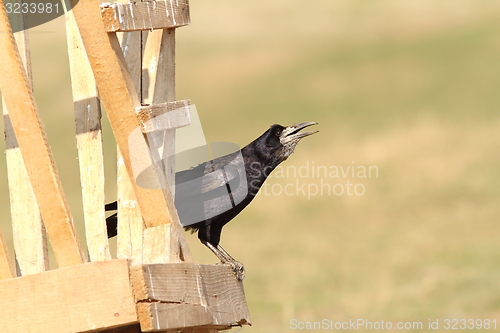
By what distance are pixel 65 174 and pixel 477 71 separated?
10654 mm

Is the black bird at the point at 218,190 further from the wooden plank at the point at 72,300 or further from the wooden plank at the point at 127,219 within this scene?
the wooden plank at the point at 72,300

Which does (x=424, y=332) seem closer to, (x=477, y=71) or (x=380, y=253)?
(x=380, y=253)

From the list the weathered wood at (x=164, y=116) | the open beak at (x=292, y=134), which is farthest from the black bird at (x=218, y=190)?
the weathered wood at (x=164, y=116)

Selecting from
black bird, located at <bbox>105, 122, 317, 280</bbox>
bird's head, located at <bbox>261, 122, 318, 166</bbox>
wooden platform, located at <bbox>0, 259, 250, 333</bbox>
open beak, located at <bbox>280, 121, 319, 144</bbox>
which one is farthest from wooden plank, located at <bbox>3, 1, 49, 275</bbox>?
open beak, located at <bbox>280, 121, 319, 144</bbox>

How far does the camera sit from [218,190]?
5309mm

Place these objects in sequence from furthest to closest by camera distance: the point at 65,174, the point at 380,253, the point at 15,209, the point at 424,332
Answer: the point at 65,174 < the point at 380,253 < the point at 424,332 < the point at 15,209

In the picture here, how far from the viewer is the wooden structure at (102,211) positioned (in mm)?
2781

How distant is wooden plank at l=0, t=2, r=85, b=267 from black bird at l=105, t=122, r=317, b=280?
2140mm

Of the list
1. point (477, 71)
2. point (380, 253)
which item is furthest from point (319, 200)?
point (477, 71)

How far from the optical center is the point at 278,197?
48.1 ft

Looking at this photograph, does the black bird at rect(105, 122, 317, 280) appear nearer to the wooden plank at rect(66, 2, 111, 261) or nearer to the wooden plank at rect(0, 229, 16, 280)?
the wooden plank at rect(66, 2, 111, 261)

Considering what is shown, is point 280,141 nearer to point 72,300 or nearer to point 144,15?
point 144,15

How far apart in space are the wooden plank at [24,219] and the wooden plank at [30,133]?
22.9 inches

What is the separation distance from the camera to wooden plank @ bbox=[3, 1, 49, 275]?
11.3ft
